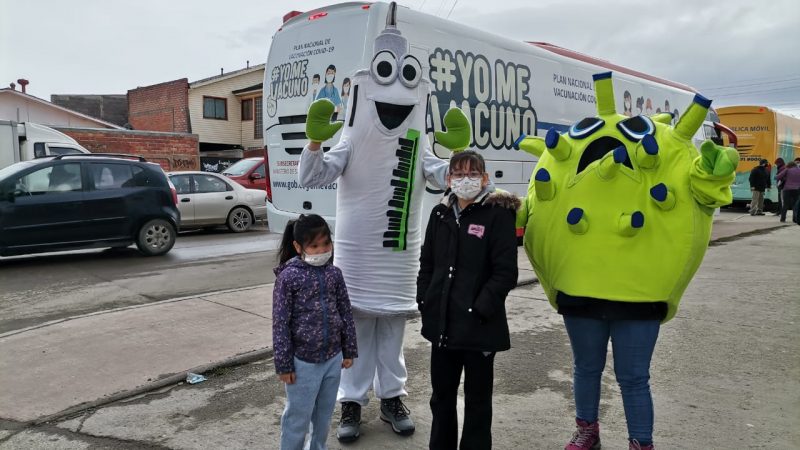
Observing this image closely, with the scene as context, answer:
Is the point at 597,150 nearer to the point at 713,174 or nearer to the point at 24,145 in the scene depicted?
the point at 713,174

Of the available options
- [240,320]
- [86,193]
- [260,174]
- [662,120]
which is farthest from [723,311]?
[260,174]

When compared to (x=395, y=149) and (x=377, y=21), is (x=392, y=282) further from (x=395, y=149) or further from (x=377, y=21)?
(x=377, y=21)

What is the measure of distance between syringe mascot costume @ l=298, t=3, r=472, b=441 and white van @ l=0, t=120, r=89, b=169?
13041 mm

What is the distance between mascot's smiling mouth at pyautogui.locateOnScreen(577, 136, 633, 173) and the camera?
3.08m

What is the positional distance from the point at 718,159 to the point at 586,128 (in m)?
0.69

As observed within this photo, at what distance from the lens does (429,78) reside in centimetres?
816

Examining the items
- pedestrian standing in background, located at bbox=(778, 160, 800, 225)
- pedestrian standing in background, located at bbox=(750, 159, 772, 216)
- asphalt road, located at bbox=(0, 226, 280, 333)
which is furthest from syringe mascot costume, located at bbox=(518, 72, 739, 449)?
pedestrian standing in background, located at bbox=(750, 159, 772, 216)

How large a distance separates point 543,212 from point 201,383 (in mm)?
2736

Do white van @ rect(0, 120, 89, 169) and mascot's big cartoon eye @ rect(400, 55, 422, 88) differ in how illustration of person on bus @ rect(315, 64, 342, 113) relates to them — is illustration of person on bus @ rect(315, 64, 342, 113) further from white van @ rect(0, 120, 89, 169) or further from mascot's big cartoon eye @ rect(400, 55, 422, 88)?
white van @ rect(0, 120, 89, 169)

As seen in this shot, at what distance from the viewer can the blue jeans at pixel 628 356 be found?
296 cm

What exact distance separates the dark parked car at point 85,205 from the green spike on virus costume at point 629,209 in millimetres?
8382

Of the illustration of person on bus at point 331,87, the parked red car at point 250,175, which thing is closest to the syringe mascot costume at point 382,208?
the illustration of person on bus at point 331,87

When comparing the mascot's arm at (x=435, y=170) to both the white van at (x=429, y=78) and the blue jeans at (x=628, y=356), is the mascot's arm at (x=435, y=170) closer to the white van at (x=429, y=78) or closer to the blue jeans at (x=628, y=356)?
the blue jeans at (x=628, y=356)

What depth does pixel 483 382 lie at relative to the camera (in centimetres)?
300
